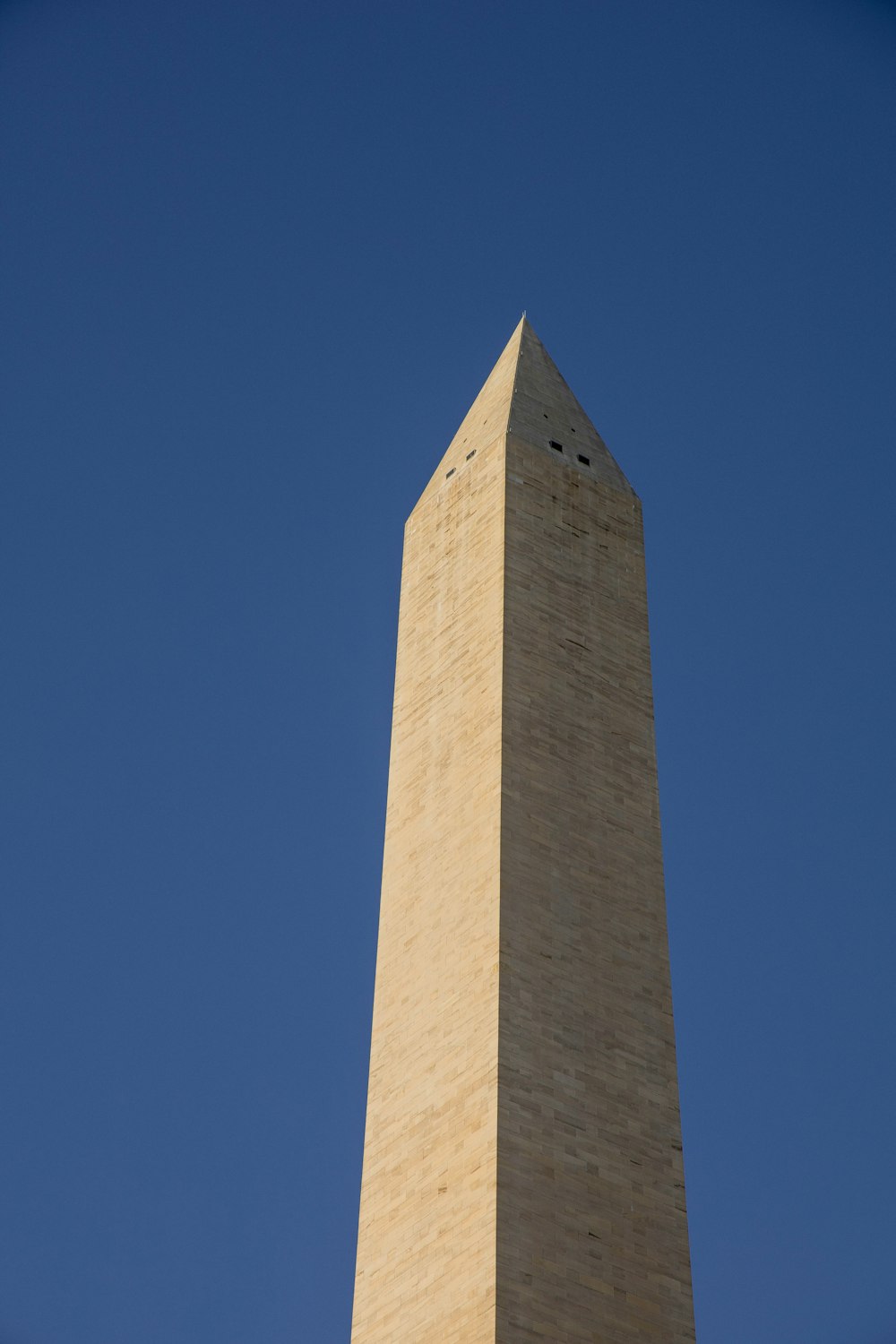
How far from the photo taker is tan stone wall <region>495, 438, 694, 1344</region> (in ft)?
62.6

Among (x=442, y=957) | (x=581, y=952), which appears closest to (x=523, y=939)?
(x=581, y=952)

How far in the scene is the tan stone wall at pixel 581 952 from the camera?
19.1 m

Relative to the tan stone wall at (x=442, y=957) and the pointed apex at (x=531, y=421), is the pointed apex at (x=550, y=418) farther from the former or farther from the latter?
the tan stone wall at (x=442, y=957)

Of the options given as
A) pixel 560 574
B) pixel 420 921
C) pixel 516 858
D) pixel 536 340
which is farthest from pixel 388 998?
pixel 536 340

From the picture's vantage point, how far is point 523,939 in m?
20.8

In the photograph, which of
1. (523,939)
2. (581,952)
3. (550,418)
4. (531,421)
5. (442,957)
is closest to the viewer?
(523,939)

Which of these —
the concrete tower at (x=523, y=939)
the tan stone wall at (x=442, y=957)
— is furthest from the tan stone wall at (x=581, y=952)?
the tan stone wall at (x=442, y=957)

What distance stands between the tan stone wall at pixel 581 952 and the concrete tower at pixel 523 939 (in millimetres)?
26

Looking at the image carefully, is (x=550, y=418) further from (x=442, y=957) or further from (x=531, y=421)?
(x=442, y=957)

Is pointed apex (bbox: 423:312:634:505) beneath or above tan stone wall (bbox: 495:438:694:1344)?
above

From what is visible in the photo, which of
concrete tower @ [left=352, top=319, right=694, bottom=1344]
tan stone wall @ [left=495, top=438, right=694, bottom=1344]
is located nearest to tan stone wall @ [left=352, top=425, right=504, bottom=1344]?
concrete tower @ [left=352, top=319, right=694, bottom=1344]

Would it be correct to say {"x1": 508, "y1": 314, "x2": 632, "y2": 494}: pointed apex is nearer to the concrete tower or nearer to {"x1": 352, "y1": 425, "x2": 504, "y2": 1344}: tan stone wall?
the concrete tower

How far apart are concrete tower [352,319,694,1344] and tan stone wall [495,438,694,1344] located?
0.09 feet

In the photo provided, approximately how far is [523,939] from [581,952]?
759mm
